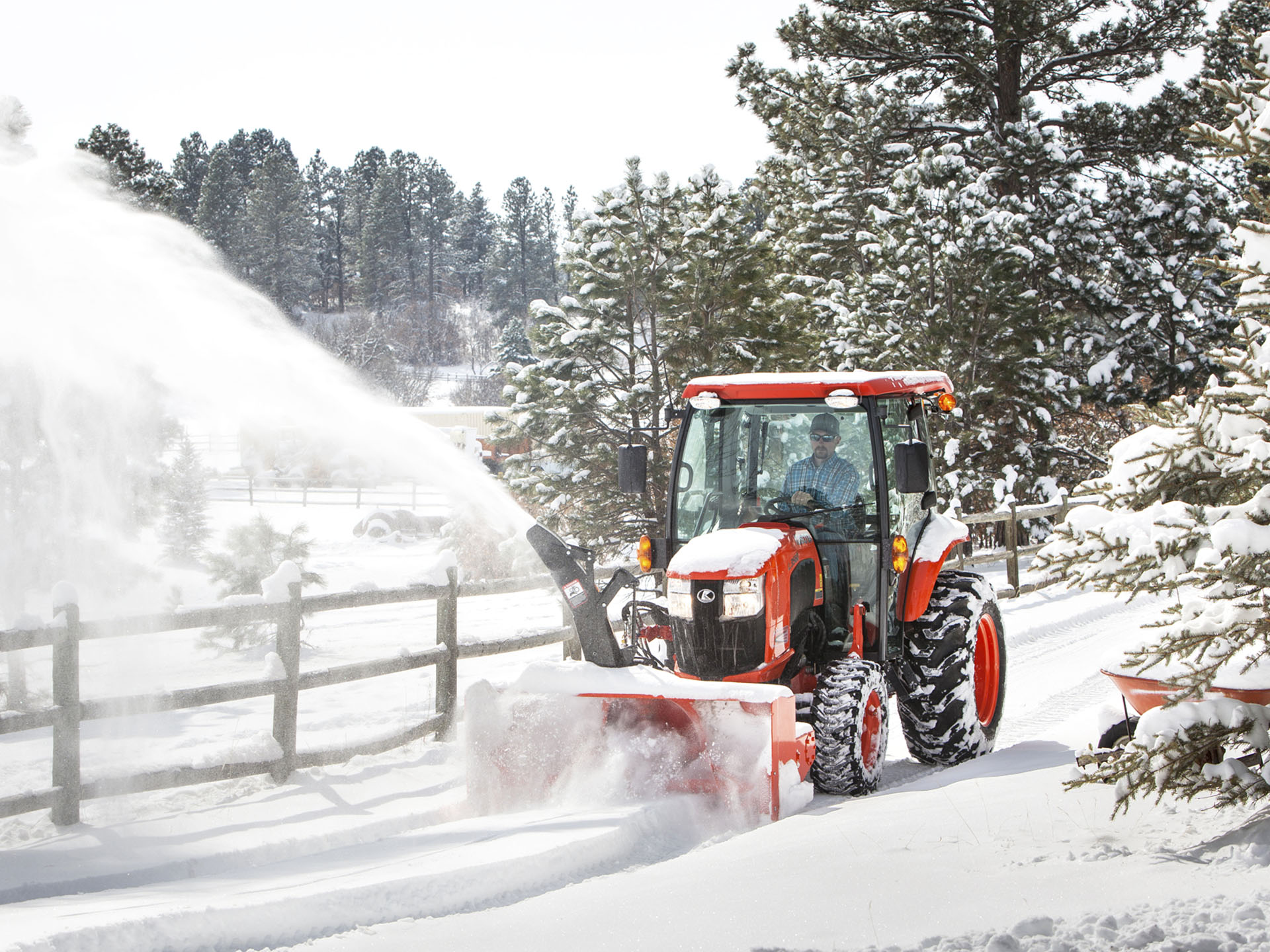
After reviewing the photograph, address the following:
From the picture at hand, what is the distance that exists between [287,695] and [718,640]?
265cm

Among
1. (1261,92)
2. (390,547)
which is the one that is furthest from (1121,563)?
(390,547)

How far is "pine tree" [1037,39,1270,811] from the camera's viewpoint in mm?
3715

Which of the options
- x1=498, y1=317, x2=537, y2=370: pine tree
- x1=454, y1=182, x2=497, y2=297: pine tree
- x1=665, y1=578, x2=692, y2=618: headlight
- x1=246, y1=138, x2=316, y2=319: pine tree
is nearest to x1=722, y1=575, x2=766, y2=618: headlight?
x1=665, y1=578, x2=692, y2=618: headlight

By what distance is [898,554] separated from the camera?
5.98 metres

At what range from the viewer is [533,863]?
13.6 ft

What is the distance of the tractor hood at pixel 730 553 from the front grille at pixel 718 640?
0.08 metres

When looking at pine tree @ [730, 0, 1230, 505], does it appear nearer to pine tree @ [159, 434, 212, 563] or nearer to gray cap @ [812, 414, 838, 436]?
pine tree @ [159, 434, 212, 563]

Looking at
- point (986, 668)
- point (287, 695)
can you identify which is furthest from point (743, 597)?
point (287, 695)

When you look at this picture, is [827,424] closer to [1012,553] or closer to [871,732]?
[871,732]

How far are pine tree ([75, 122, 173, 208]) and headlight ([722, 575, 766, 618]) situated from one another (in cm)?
2029

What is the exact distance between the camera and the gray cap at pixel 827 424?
610 centimetres

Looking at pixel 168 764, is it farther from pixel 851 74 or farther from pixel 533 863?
pixel 851 74

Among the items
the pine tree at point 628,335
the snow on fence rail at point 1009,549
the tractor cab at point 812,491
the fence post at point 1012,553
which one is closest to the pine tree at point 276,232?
the pine tree at point 628,335

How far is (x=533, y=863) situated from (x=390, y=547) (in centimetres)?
2316
